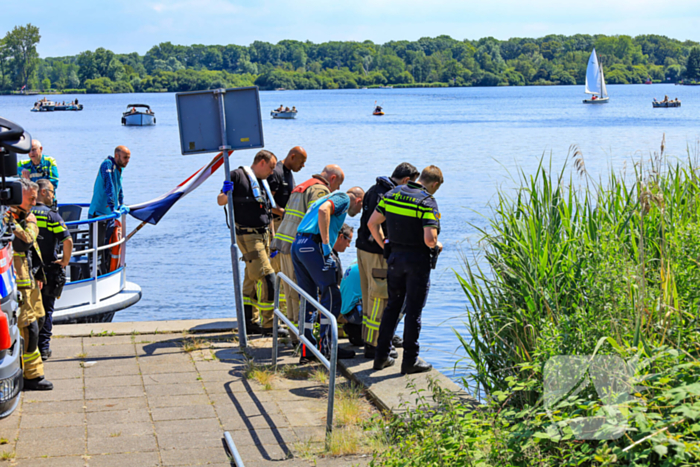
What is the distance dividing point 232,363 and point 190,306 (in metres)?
9.57

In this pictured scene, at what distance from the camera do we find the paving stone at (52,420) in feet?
17.7

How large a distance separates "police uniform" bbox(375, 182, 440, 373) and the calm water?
39 centimetres

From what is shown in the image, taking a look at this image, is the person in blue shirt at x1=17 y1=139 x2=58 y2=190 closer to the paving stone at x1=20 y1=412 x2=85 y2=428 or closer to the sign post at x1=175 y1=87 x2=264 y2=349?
the sign post at x1=175 y1=87 x2=264 y2=349

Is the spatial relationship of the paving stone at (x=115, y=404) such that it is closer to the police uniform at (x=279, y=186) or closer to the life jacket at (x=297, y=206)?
the life jacket at (x=297, y=206)

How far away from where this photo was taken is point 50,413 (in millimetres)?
5645

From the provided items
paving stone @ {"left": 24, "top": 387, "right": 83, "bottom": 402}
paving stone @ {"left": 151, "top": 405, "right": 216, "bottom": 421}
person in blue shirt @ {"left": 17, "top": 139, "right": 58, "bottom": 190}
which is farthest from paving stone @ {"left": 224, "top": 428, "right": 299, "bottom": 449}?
person in blue shirt @ {"left": 17, "top": 139, "right": 58, "bottom": 190}

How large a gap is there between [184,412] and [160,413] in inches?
7.1

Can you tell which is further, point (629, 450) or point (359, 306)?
point (359, 306)

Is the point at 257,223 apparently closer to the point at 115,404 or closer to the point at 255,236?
the point at 255,236

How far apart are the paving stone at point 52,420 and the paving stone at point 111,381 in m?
0.71

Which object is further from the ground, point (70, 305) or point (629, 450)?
point (629, 450)

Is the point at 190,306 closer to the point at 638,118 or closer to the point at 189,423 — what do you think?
the point at 189,423

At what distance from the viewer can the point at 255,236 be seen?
8023mm

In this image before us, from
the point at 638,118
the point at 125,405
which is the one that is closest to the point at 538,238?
the point at 125,405
